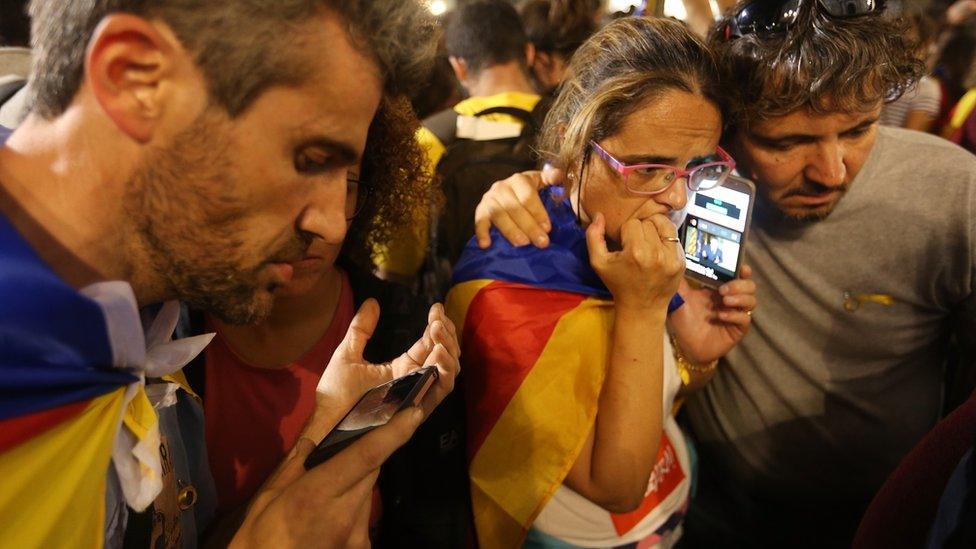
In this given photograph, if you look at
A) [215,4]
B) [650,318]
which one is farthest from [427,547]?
[215,4]

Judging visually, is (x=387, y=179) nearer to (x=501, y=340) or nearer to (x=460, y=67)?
(x=501, y=340)

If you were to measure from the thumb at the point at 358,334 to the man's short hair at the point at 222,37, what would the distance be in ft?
1.62

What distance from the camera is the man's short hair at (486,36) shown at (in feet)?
10.5

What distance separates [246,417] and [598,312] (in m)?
0.83

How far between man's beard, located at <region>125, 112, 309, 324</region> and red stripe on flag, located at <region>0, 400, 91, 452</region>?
0.22 metres

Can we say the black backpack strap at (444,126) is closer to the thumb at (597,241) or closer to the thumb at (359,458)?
the thumb at (597,241)

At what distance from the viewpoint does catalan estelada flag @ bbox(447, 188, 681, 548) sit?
1.53 meters

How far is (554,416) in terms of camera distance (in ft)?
4.98

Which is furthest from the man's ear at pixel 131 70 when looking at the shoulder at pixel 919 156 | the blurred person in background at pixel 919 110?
the blurred person in background at pixel 919 110

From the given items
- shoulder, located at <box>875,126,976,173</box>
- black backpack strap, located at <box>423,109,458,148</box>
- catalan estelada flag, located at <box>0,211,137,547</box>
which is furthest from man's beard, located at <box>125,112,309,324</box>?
black backpack strap, located at <box>423,109,458,148</box>

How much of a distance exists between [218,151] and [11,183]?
26 cm

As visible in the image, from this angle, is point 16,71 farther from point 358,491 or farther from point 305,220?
point 358,491

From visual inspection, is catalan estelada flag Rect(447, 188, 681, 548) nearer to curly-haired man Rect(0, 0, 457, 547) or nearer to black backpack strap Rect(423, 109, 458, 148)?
curly-haired man Rect(0, 0, 457, 547)

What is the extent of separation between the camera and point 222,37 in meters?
0.86
